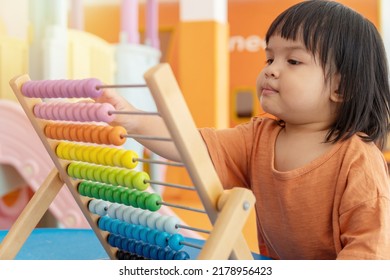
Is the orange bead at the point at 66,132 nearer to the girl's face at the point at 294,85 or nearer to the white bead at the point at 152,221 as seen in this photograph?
the white bead at the point at 152,221

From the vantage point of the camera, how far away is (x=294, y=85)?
0.80m

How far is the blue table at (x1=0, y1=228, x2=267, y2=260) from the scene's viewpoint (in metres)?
0.94

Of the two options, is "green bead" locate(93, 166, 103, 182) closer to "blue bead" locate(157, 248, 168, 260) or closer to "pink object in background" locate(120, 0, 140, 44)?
"blue bead" locate(157, 248, 168, 260)

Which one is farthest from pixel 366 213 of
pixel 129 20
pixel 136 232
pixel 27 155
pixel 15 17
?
pixel 15 17

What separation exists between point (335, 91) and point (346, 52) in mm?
59

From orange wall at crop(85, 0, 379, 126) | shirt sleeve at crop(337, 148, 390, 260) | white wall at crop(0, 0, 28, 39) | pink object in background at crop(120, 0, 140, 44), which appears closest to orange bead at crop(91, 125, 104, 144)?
shirt sleeve at crop(337, 148, 390, 260)

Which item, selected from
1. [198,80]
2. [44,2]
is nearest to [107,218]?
[44,2]

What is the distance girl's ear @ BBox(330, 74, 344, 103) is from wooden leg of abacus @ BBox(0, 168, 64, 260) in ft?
1.39

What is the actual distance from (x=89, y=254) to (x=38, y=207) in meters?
0.18

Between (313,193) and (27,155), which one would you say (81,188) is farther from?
(27,155)

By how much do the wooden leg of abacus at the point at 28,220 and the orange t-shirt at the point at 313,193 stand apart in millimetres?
249

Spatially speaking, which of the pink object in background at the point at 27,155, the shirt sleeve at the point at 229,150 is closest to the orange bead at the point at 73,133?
the shirt sleeve at the point at 229,150
